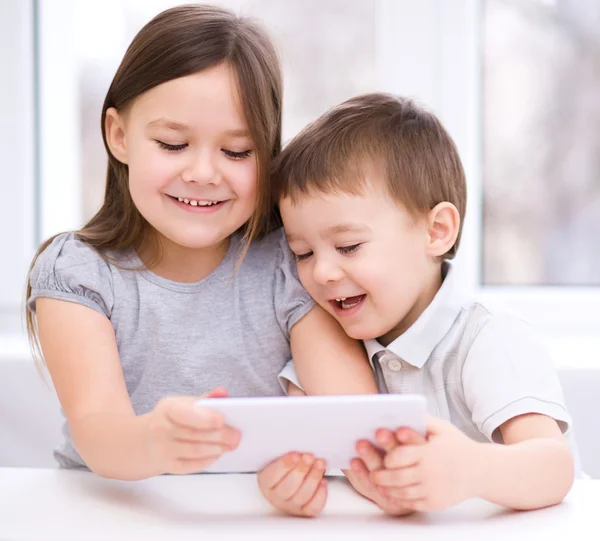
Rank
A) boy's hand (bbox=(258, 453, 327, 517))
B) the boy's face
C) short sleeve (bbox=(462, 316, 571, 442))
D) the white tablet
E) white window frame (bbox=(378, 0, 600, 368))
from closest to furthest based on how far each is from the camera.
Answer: the white tablet, boy's hand (bbox=(258, 453, 327, 517)), short sleeve (bbox=(462, 316, 571, 442)), the boy's face, white window frame (bbox=(378, 0, 600, 368))

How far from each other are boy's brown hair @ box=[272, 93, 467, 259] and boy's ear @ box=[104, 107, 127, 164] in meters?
0.21

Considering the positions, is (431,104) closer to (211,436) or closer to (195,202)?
(195,202)

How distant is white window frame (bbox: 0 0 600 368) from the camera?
1.71 m

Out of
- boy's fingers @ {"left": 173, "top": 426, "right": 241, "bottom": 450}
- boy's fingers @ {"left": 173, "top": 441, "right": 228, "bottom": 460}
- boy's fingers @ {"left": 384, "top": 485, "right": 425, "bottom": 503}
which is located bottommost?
boy's fingers @ {"left": 384, "top": 485, "right": 425, "bottom": 503}

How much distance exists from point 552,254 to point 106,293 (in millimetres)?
1245

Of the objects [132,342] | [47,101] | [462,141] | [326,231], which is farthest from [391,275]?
[47,101]

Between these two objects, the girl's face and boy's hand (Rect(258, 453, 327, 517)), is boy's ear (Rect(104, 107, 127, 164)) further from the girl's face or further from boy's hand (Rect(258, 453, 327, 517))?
boy's hand (Rect(258, 453, 327, 517))

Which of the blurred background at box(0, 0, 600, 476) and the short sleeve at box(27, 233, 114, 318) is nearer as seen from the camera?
the short sleeve at box(27, 233, 114, 318)

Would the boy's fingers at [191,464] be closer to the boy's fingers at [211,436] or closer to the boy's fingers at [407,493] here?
the boy's fingers at [211,436]

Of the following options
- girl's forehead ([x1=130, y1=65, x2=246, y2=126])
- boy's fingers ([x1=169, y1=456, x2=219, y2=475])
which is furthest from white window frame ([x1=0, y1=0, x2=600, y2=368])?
boy's fingers ([x1=169, y1=456, x2=219, y2=475])

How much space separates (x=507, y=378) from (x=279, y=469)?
30 centimetres

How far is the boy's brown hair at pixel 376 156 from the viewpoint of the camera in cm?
98

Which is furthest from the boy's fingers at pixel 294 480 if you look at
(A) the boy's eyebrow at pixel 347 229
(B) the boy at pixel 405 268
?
(A) the boy's eyebrow at pixel 347 229

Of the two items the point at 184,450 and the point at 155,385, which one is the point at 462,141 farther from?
the point at 184,450
